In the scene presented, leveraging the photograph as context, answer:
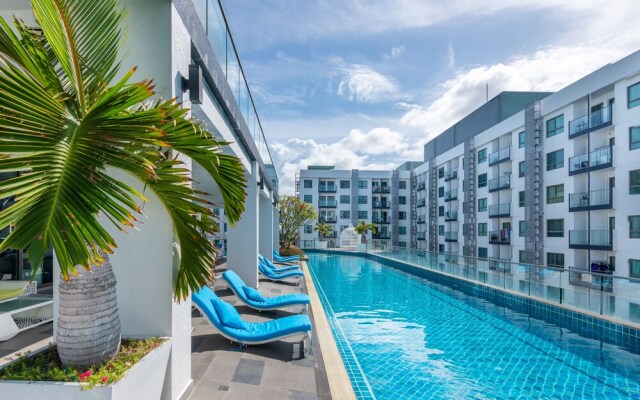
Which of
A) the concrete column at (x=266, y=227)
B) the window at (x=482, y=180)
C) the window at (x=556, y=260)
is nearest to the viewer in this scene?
the concrete column at (x=266, y=227)

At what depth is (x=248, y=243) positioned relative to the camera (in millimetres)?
11648

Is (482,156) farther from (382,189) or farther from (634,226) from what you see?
(382,189)

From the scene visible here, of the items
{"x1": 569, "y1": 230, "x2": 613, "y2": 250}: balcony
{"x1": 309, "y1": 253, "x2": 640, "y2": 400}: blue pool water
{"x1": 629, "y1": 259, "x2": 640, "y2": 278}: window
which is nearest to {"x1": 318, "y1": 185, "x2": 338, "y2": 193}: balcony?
{"x1": 569, "y1": 230, "x2": 613, "y2": 250}: balcony

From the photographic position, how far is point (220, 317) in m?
6.46

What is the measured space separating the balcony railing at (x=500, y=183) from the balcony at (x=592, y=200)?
572cm

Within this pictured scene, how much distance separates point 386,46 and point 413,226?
128 feet

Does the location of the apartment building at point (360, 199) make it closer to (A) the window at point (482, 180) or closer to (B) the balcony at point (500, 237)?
(A) the window at point (482, 180)

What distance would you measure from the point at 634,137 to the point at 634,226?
14.6 ft

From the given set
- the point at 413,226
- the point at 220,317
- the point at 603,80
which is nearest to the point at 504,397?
the point at 220,317

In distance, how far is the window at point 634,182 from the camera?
17.6 m

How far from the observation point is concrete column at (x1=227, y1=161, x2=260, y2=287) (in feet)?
38.0

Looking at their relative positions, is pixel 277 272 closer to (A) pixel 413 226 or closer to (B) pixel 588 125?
(B) pixel 588 125

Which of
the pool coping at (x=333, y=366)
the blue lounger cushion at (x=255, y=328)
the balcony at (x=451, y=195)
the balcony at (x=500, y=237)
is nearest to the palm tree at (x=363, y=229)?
the balcony at (x=451, y=195)

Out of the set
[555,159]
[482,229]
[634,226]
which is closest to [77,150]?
[634,226]
